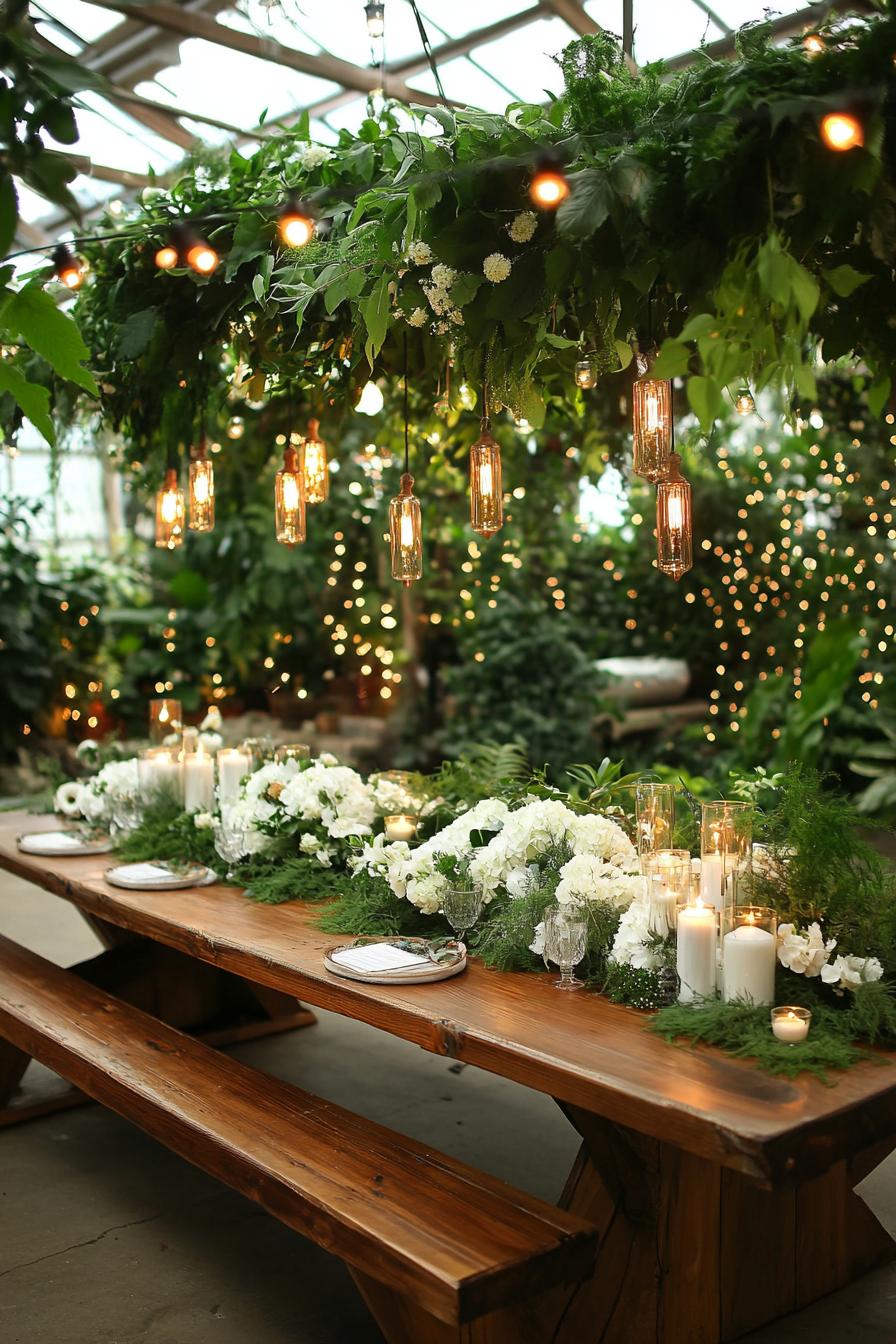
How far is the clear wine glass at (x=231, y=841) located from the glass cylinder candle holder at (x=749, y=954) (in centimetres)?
160

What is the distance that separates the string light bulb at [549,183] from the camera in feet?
7.72

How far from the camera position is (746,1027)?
2.27 m

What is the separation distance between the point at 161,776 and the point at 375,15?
235cm

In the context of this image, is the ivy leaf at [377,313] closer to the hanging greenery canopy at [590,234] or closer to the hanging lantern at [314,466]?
the hanging greenery canopy at [590,234]

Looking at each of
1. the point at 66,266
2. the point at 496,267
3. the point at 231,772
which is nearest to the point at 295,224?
the point at 496,267

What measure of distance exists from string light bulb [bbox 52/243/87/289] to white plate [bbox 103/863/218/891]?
168 cm

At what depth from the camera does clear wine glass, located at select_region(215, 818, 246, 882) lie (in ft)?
11.7

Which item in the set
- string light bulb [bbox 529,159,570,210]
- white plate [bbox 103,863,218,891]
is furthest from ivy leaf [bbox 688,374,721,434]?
white plate [bbox 103,863,218,891]

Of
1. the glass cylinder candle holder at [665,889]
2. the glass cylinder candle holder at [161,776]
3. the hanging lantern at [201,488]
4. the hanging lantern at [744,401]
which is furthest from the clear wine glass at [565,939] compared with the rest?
the hanging lantern at [201,488]

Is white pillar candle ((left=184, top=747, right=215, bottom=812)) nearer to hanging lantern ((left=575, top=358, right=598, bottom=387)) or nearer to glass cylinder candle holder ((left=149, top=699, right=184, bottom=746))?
glass cylinder candle holder ((left=149, top=699, right=184, bottom=746))

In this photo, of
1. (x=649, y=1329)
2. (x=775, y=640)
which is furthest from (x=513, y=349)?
(x=775, y=640)

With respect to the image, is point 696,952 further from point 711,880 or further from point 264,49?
point 264,49

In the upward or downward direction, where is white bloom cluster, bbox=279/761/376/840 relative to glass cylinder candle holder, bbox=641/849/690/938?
upward

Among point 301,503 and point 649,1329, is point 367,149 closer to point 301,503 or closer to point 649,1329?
point 301,503
